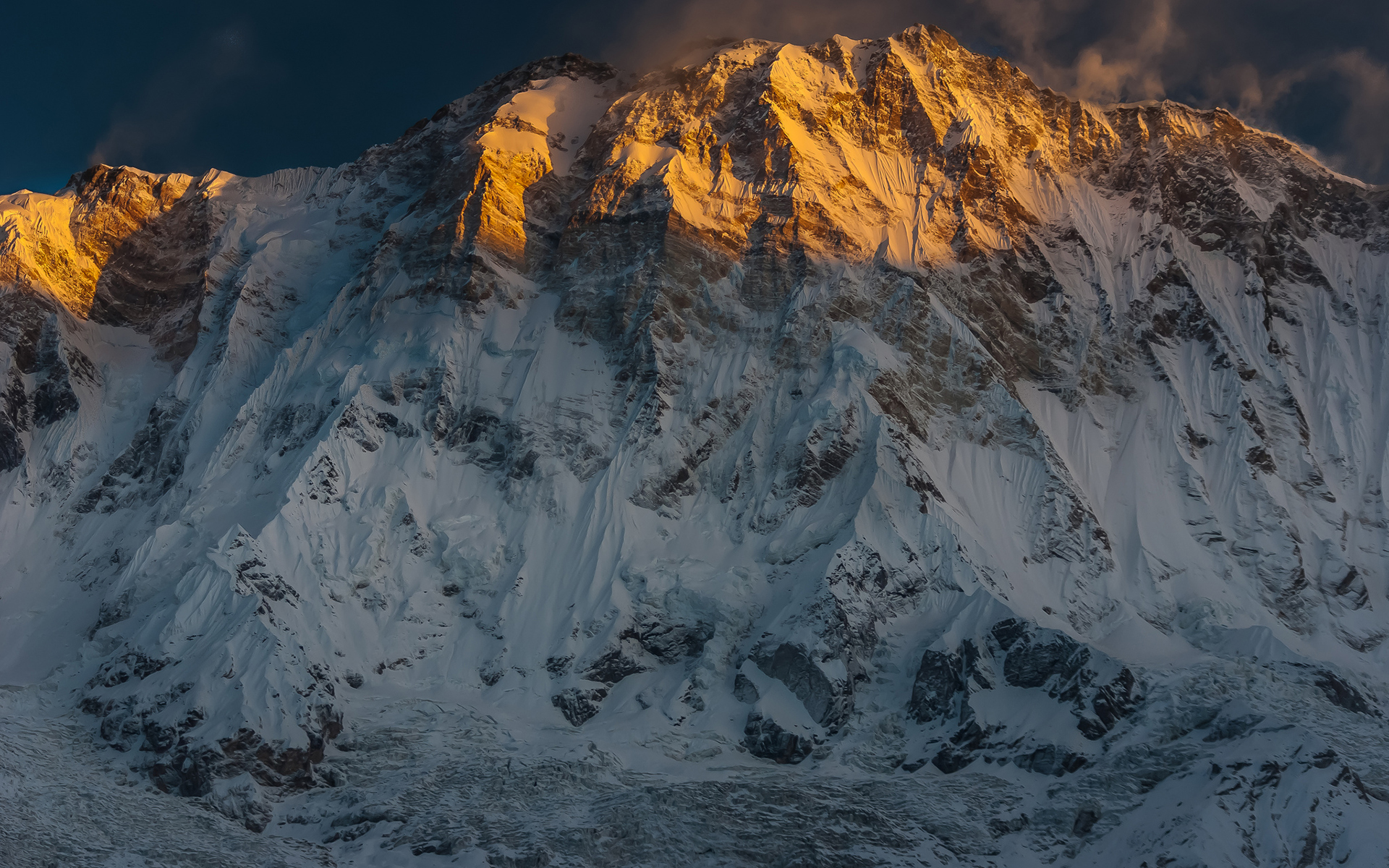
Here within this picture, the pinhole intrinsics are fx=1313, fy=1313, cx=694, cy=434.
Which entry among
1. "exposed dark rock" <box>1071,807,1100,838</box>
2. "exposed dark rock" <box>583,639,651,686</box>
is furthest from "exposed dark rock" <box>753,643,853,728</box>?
"exposed dark rock" <box>1071,807,1100,838</box>

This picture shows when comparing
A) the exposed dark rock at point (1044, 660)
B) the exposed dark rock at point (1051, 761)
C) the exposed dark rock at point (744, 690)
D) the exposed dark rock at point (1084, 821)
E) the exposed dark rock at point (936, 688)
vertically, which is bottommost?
the exposed dark rock at point (1084, 821)

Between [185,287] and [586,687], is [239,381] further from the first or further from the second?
[586,687]

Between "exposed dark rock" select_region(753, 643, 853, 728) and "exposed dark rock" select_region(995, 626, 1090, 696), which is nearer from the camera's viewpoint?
"exposed dark rock" select_region(995, 626, 1090, 696)

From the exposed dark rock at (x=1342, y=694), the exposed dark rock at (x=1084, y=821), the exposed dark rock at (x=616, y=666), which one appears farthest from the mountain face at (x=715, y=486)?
the exposed dark rock at (x=1342, y=694)

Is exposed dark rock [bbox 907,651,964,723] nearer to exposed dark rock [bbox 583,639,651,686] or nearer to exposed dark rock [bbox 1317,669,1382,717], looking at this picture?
exposed dark rock [bbox 583,639,651,686]

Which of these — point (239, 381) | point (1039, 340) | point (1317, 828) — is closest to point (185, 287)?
point (239, 381)

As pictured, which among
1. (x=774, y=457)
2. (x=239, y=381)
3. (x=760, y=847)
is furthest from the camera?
(x=239, y=381)

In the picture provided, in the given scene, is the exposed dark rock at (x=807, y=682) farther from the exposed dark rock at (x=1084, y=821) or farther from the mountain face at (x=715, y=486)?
the exposed dark rock at (x=1084, y=821)

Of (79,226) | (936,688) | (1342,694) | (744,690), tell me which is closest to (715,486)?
(744,690)
